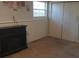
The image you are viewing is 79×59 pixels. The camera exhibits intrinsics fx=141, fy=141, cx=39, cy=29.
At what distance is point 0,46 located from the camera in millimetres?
3684

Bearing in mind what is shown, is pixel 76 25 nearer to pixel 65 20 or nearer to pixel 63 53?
pixel 65 20

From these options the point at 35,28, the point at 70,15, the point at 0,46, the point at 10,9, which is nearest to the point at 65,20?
the point at 70,15

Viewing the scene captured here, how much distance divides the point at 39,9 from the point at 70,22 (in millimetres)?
1370

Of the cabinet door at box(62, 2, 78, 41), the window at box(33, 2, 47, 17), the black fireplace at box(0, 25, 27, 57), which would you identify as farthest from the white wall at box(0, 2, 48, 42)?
the cabinet door at box(62, 2, 78, 41)

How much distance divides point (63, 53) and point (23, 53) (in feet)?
3.76

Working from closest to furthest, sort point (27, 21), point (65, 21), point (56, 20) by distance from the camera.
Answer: point (27, 21), point (65, 21), point (56, 20)

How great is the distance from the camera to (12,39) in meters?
4.01

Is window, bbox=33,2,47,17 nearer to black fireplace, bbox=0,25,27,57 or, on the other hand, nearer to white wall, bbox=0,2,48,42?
white wall, bbox=0,2,48,42

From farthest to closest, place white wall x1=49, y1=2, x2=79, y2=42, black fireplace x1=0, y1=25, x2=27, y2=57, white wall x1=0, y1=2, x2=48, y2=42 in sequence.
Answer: white wall x1=49, y1=2, x2=79, y2=42 → white wall x1=0, y1=2, x2=48, y2=42 → black fireplace x1=0, y1=25, x2=27, y2=57

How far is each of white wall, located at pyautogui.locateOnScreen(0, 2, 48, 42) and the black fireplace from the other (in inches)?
14.8

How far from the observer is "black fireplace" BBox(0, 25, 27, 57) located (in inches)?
146

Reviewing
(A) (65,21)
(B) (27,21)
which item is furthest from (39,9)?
(A) (65,21)

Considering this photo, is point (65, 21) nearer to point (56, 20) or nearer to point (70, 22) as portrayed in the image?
point (70, 22)

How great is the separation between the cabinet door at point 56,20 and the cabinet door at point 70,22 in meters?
0.21
